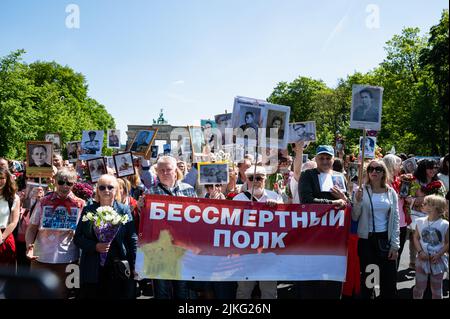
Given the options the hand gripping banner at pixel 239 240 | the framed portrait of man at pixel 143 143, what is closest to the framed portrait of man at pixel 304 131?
the hand gripping banner at pixel 239 240

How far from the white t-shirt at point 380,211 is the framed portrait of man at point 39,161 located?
4416 millimetres

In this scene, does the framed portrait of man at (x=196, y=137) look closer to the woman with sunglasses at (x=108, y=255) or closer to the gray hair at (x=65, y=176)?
the gray hair at (x=65, y=176)

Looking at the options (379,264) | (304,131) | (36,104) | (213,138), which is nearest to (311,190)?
(379,264)

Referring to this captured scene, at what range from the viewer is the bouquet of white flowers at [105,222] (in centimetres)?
448

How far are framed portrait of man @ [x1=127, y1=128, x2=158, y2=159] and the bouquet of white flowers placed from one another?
5.08 meters

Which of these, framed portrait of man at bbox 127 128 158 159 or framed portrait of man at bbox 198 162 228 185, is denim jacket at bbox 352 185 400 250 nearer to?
framed portrait of man at bbox 198 162 228 185

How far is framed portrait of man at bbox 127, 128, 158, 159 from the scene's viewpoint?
9770 millimetres

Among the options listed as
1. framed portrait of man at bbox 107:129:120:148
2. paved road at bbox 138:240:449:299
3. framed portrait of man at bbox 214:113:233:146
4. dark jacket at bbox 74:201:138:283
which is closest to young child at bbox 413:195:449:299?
paved road at bbox 138:240:449:299

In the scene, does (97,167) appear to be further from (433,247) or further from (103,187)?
(433,247)

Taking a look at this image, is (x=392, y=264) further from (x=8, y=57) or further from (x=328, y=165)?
(x=8, y=57)

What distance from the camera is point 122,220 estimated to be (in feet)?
14.9

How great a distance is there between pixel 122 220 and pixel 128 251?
0.43 meters

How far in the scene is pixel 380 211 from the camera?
519 cm

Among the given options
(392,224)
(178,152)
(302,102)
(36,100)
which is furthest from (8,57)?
(302,102)
